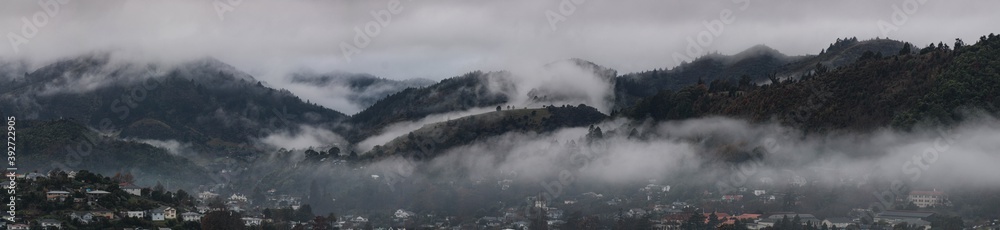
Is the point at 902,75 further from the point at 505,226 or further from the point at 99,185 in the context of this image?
the point at 99,185

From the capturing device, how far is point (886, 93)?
155 metres

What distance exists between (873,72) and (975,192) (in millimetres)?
36961

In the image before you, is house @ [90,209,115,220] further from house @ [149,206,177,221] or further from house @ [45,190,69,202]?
house @ [45,190,69,202]

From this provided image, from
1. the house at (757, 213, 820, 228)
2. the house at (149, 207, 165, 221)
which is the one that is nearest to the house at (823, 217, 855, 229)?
the house at (757, 213, 820, 228)

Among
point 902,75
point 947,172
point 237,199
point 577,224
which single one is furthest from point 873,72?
point 237,199

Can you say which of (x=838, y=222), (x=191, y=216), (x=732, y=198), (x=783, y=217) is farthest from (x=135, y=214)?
(x=732, y=198)

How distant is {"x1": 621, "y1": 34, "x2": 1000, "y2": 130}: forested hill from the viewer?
145625 mm

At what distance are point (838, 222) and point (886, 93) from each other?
32.9m

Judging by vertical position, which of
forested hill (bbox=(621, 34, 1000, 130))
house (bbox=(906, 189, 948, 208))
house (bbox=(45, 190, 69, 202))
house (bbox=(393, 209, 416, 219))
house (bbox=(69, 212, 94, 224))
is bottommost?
house (bbox=(906, 189, 948, 208))

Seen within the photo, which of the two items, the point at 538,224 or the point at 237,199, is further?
the point at 237,199

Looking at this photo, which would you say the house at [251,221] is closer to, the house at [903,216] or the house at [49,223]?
the house at [49,223]

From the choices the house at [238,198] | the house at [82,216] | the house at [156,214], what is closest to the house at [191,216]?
the house at [156,214]

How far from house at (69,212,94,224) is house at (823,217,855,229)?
186 feet

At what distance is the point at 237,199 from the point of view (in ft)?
605
